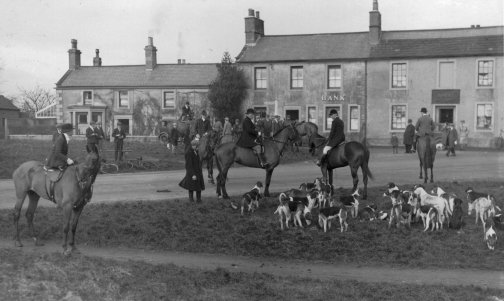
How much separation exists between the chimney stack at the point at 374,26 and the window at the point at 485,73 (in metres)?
7.38

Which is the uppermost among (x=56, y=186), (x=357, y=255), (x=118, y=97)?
(x=118, y=97)

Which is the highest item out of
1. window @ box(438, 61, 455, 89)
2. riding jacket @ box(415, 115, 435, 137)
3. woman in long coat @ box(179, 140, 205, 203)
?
window @ box(438, 61, 455, 89)

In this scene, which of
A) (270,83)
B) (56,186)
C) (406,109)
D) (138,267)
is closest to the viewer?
(138,267)

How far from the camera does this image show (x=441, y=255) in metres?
10.8

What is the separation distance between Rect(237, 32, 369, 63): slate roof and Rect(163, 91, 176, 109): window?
7274 mm

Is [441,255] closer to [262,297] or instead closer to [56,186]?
[262,297]

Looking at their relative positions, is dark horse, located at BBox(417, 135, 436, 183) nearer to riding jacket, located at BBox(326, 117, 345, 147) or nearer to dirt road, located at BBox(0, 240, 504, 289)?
riding jacket, located at BBox(326, 117, 345, 147)

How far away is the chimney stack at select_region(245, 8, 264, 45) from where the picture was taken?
149 feet

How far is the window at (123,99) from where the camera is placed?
163 feet

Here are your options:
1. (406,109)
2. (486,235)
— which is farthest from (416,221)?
(406,109)

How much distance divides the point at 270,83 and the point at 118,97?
14.3 metres

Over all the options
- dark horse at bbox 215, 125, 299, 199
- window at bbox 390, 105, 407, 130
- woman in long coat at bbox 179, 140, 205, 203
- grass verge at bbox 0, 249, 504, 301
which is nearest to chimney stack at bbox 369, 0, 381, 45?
window at bbox 390, 105, 407, 130

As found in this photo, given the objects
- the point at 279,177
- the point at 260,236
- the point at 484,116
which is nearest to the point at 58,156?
the point at 260,236

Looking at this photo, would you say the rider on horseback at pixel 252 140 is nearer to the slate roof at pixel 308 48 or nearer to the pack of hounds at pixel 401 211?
the pack of hounds at pixel 401 211
